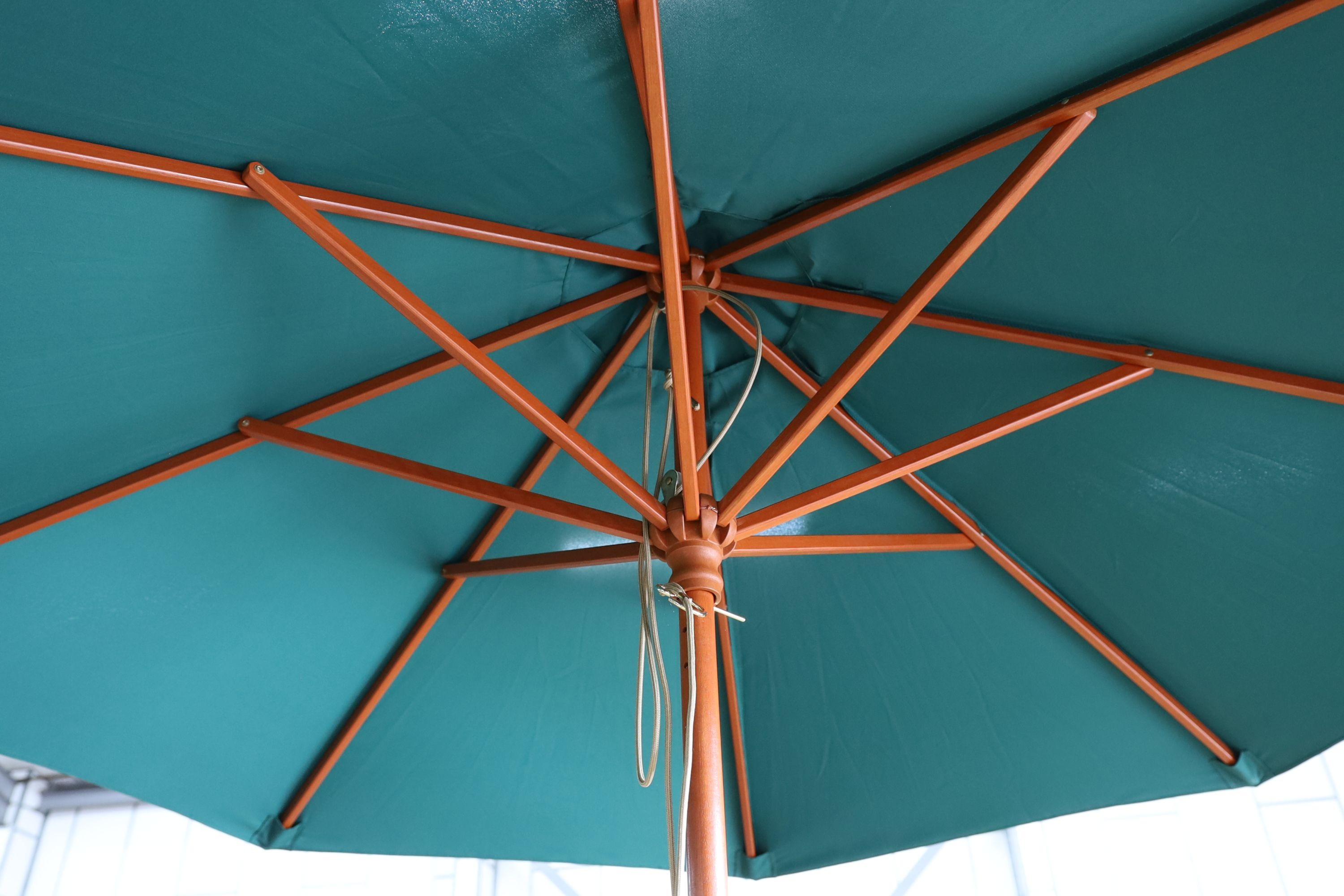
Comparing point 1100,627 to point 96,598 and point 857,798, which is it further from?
point 96,598

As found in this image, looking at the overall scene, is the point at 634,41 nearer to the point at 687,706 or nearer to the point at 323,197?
the point at 323,197

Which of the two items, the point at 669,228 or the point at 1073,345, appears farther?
the point at 1073,345

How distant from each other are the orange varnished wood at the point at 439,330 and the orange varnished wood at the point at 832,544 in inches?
11.5

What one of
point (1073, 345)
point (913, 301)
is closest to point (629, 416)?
point (913, 301)

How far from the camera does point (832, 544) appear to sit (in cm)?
246

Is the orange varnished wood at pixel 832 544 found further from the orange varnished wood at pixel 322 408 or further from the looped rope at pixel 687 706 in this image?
the orange varnished wood at pixel 322 408

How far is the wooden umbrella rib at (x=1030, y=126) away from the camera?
1.64 metres

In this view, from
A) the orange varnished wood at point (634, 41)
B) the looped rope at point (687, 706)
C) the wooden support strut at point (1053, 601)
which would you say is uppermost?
the orange varnished wood at point (634, 41)

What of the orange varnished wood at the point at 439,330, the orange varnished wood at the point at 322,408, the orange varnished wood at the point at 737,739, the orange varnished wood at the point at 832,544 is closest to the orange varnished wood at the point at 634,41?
the orange varnished wood at the point at 439,330

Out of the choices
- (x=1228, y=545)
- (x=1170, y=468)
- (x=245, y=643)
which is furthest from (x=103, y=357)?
(x=1228, y=545)

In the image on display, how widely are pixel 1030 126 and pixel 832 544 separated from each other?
1064 mm

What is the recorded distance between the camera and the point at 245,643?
2631mm

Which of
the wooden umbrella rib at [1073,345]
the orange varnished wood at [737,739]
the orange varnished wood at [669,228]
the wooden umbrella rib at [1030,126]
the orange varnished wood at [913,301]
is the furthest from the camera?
the orange varnished wood at [737,739]

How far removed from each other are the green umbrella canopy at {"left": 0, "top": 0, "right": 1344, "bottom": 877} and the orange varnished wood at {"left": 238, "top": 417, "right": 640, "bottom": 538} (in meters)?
0.19
